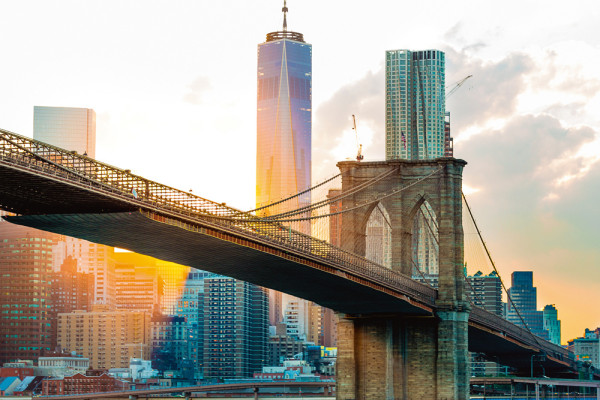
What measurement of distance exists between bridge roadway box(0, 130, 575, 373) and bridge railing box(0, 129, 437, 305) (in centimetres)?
6

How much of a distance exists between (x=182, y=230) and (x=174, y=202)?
63.9 inches

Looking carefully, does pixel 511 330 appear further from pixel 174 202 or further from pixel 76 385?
pixel 76 385

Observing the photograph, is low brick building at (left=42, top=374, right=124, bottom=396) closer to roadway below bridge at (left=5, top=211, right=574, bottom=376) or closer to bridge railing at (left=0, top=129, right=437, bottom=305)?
roadway below bridge at (left=5, top=211, right=574, bottom=376)

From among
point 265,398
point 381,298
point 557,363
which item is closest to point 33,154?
point 381,298

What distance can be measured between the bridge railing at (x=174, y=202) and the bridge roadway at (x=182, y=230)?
0.06 metres

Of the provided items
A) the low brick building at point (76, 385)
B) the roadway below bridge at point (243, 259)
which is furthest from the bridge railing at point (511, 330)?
the low brick building at point (76, 385)

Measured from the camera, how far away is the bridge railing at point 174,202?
50.2 meters

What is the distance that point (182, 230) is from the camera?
2381 inches

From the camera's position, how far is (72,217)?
5784cm

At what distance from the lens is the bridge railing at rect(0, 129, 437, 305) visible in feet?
165

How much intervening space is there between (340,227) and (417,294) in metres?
9.74

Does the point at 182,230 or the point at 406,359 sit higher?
the point at 182,230

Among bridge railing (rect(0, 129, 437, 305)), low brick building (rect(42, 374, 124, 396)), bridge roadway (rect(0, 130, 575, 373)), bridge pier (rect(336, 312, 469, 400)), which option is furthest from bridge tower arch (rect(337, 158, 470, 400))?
low brick building (rect(42, 374, 124, 396))

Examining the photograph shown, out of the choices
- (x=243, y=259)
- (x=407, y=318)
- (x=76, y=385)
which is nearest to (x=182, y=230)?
(x=243, y=259)
